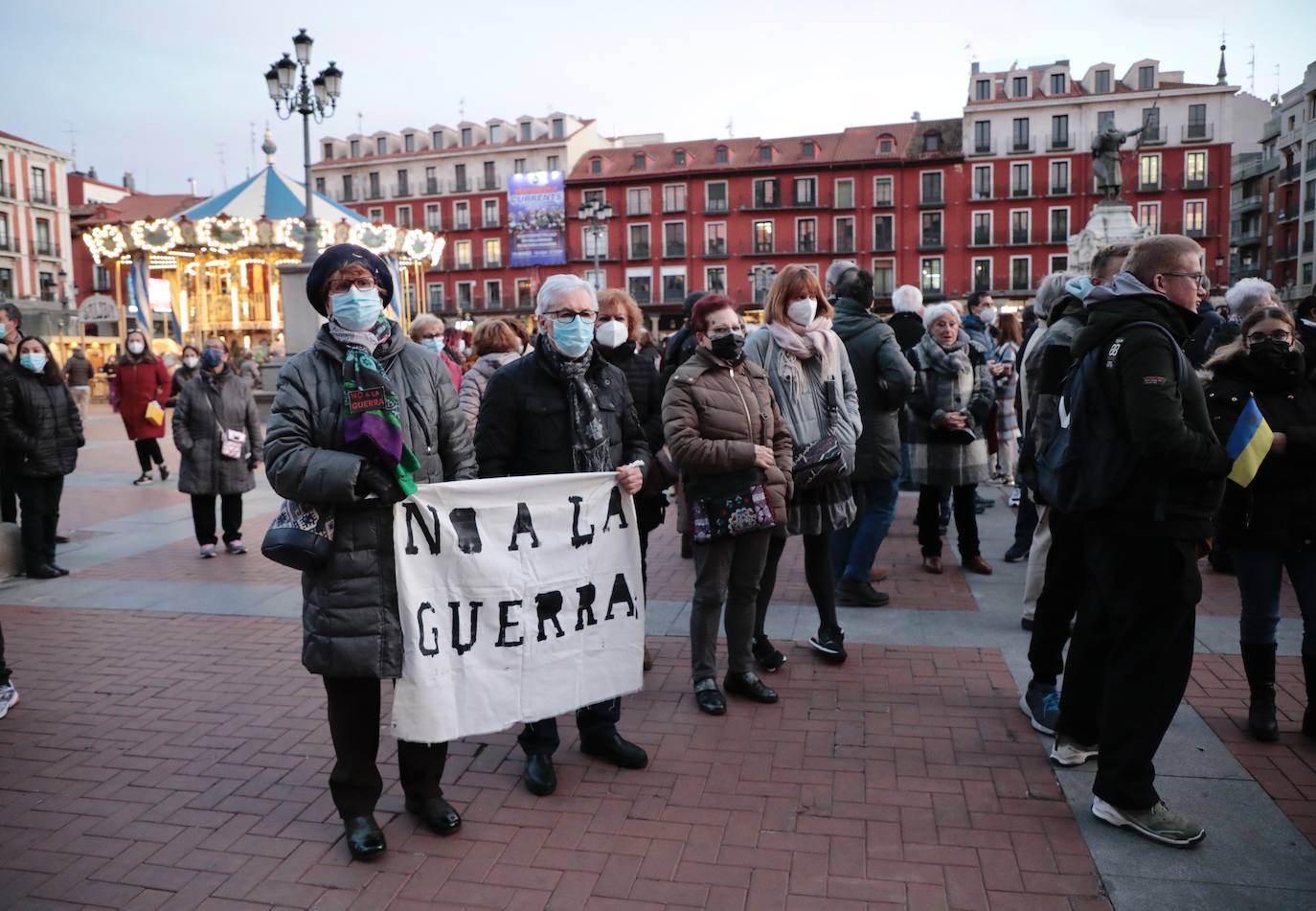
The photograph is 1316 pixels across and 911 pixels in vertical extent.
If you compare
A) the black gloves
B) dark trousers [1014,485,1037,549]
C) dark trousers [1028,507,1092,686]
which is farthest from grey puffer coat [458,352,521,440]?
dark trousers [1014,485,1037,549]

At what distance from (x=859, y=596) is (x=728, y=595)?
188 cm

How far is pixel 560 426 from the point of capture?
150 inches

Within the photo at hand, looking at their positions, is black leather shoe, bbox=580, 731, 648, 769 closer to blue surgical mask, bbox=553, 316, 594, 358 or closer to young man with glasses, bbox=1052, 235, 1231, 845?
blue surgical mask, bbox=553, 316, 594, 358

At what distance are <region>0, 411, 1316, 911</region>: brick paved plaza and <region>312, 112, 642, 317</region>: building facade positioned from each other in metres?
54.0

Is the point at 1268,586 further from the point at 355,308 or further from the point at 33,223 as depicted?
the point at 33,223

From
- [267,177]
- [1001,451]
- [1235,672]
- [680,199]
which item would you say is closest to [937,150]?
→ [680,199]

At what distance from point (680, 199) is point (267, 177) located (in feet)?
104

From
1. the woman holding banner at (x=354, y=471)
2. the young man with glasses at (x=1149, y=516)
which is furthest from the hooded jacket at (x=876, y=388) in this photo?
the woman holding banner at (x=354, y=471)

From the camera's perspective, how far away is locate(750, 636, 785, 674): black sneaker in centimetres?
493

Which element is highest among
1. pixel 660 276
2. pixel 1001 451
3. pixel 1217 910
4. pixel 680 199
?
pixel 680 199

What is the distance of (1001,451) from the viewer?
9.59 metres

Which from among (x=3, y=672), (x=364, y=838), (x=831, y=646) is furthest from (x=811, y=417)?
(x=3, y=672)

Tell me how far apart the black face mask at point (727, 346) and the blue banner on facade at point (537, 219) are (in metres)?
52.3

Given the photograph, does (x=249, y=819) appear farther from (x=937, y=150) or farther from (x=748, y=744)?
(x=937, y=150)
